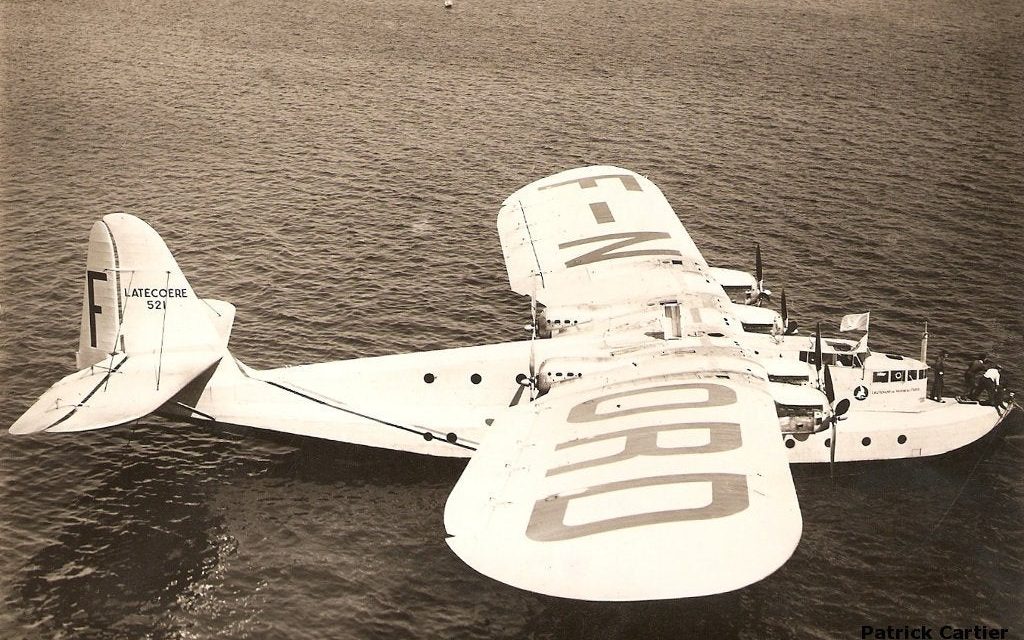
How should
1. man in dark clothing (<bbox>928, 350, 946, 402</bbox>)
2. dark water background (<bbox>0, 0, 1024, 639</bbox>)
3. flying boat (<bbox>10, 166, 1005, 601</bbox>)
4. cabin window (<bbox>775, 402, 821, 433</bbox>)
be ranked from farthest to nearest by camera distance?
man in dark clothing (<bbox>928, 350, 946, 402</bbox>) < cabin window (<bbox>775, 402, 821, 433</bbox>) < dark water background (<bbox>0, 0, 1024, 639</bbox>) < flying boat (<bbox>10, 166, 1005, 601</bbox>)

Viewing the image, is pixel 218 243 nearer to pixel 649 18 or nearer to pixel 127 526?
pixel 127 526

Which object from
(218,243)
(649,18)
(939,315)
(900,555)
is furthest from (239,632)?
(649,18)

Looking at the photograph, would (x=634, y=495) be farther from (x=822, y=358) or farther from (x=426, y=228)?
(x=426, y=228)

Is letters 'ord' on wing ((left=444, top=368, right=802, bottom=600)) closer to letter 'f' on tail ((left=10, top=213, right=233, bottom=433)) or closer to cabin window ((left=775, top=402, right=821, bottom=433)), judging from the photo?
cabin window ((left=775, top=402, right=821, bottom=433))

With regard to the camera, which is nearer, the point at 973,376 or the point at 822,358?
the point at 822,358

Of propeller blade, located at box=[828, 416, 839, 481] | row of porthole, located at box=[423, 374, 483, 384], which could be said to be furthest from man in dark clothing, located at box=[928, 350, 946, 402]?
row of porthole, located at box=[423, 374, 483, 384]

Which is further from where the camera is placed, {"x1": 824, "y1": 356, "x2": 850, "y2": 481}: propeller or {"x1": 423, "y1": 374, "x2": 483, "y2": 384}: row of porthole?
{"x1": 423, "y1": 374, "x2": 483, "y2": 384}: row of porthole

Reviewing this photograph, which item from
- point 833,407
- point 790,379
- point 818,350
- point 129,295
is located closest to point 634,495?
point 790,379
